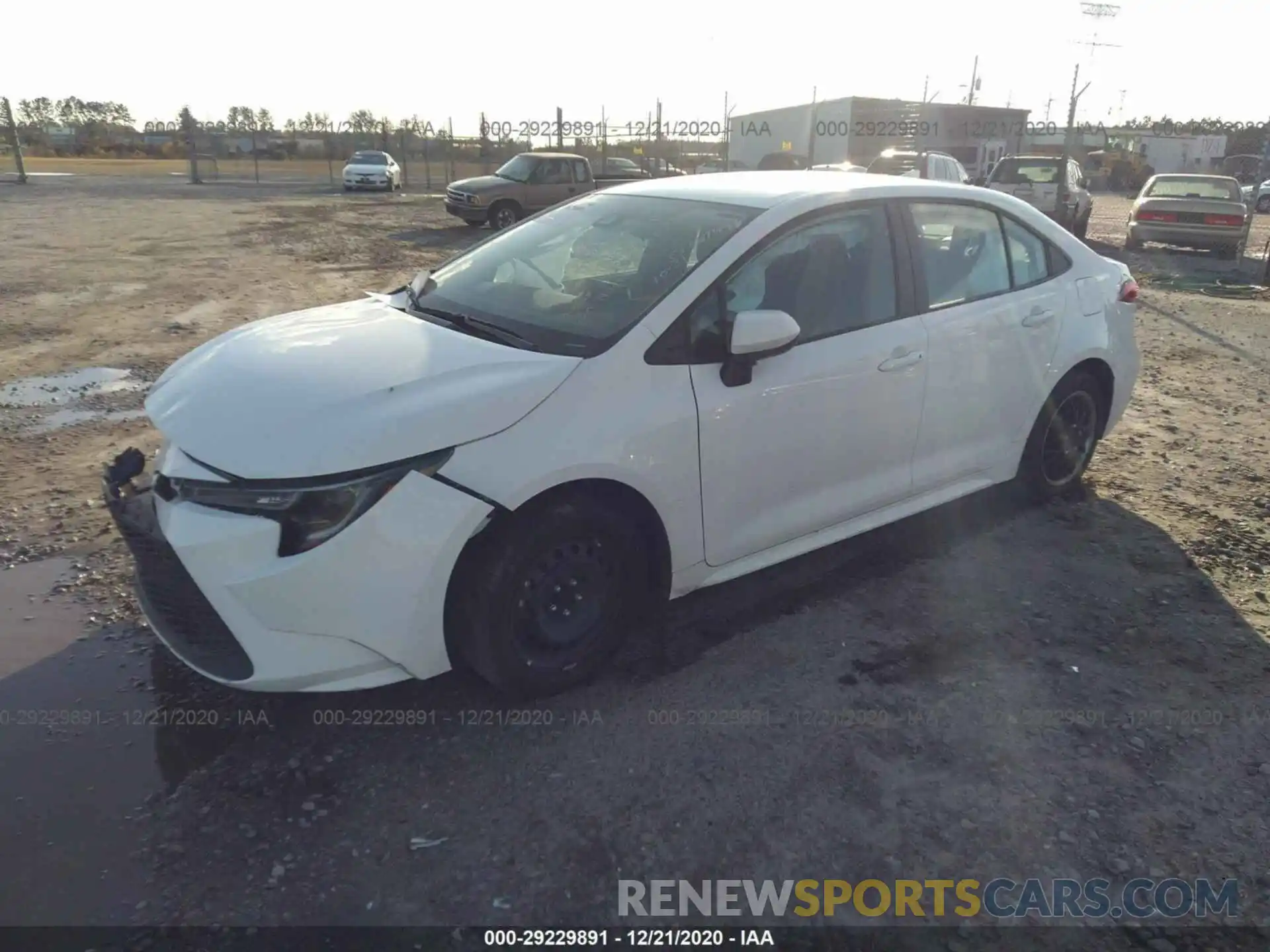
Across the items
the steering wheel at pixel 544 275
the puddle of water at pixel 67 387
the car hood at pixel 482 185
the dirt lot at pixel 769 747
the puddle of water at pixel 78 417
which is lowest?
the dirt lot at pixel 769 747

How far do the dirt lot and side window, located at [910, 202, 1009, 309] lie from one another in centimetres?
125

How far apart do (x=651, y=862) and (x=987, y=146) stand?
4253 cm

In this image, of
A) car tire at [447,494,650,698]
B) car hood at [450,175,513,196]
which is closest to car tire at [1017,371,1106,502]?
car tire at [447,494,650,698]

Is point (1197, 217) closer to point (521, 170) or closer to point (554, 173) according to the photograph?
point (554, 173)

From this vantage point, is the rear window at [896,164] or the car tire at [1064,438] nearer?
the car tire at [1064,438]

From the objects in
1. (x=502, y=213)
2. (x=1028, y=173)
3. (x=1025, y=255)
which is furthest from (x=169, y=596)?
(x=1028, y=173)

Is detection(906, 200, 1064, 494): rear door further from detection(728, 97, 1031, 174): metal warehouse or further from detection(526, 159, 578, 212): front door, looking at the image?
detection(728, 97, 1031, 174): metal warehouse

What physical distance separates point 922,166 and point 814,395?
18.1 meters

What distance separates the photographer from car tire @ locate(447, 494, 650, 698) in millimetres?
2893

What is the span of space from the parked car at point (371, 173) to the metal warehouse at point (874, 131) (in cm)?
1258

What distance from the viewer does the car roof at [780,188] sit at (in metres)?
3.79

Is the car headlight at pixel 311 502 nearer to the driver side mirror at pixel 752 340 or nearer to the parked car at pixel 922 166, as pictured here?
the driver side mirror at pixel 752 340

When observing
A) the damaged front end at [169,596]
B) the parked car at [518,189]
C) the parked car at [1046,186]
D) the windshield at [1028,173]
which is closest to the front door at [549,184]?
the parked car at [518,189]

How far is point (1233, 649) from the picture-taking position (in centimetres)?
365
